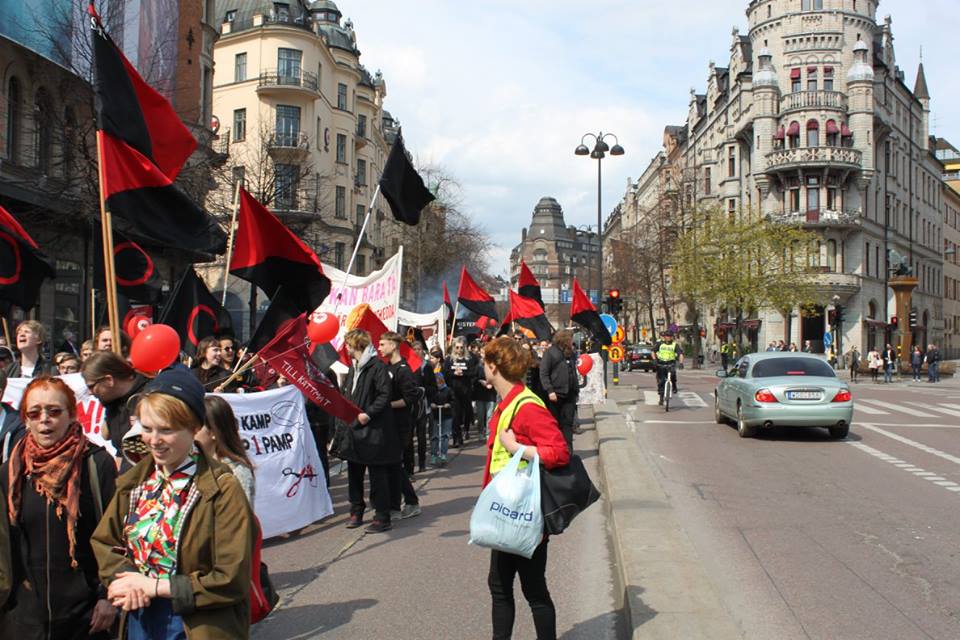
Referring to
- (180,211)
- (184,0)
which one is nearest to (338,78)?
(184,0)

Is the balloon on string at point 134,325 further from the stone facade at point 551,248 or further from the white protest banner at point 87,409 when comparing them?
the stone facade at point 551,248

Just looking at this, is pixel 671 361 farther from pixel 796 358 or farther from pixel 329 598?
pixel 329 598

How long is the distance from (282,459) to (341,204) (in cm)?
5047

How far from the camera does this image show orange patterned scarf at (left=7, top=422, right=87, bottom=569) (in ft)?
10.9

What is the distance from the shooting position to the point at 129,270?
816 centimetres

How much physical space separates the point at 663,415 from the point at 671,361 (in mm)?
1616

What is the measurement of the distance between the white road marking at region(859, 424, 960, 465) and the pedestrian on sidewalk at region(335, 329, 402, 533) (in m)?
8.38

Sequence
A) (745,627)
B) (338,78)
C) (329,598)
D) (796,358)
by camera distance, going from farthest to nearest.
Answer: (338,78), (796,358), (329,598), (745,627)

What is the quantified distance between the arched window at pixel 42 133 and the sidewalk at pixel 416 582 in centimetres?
1648

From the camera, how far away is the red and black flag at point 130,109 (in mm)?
6680

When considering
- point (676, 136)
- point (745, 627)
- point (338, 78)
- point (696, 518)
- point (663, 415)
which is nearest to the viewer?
point (745, 627)

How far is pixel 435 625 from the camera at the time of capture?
5.28m

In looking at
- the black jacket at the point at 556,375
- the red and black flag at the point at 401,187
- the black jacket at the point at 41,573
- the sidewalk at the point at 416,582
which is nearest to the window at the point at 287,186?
the red and black flag at the point at 401,187

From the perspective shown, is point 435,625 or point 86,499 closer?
point 86,499
